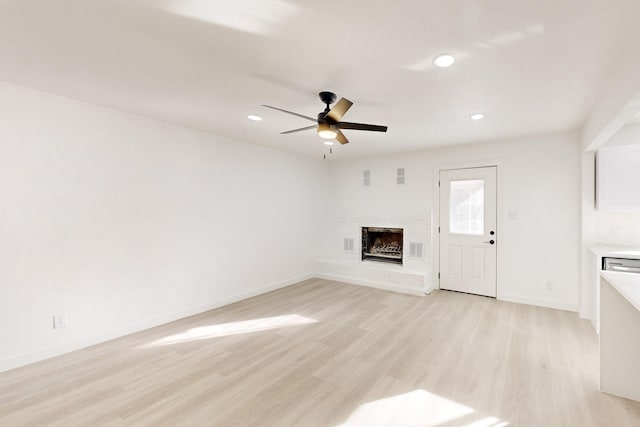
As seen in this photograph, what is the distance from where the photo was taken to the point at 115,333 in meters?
3.08

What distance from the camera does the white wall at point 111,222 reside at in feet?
8.29

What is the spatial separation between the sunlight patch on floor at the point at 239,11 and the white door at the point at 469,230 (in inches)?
160

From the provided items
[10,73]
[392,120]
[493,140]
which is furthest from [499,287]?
[10,73]

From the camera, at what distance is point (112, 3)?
1517mm

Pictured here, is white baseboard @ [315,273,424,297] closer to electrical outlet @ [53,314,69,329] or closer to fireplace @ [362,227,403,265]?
fireplace @ [362,227,403,265]

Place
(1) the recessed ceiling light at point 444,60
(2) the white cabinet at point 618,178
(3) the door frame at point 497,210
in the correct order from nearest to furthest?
1. (1) the recessed ceiling light at point 444,60
2. (2) the white cabinet at point 618,178
3. (3) the door frame at point 497,210

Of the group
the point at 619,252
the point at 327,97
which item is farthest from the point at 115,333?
the point at 619,252

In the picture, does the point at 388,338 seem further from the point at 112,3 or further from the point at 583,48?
the point at 112,3

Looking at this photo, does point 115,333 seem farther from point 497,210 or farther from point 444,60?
point 497,210

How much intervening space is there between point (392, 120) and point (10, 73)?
3.57 m

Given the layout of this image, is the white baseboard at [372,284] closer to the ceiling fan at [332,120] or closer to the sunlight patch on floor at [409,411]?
the sunlight patch on floor at [409,411]

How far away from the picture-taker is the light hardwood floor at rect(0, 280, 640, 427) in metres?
1.91

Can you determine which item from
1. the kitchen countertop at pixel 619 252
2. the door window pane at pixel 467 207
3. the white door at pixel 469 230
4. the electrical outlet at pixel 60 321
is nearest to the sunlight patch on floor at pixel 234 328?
the electrical outlet at pixel 60 321

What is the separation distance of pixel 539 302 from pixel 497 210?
4.72 ft
